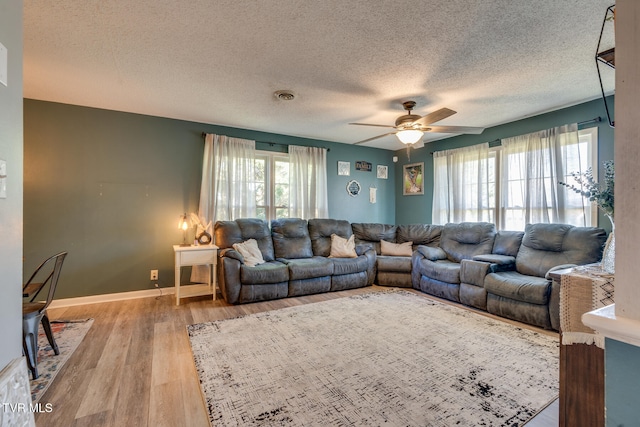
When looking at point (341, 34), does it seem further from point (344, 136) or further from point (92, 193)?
point (92, 193)

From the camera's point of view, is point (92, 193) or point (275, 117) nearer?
point (92, 193)

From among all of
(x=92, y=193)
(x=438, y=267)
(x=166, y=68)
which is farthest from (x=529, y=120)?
(x=92, y=193)

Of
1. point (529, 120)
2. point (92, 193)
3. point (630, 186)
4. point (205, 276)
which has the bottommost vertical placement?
point (205, 276)

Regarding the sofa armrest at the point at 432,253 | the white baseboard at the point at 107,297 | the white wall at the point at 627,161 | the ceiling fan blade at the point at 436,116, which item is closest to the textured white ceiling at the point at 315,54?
A: the ceiling fan blade at the point at 436,116

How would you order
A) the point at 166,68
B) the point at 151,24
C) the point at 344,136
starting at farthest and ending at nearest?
the point at 344,136 → the point at 166,68 → the point at 151,24

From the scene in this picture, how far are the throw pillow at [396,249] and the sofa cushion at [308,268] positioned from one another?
1.23 m

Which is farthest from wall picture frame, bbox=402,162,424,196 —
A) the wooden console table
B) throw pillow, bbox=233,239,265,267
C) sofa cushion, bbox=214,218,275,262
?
the wooden console table

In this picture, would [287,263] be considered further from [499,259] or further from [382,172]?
[382,172]

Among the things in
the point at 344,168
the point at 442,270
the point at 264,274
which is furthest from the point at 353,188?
the point at 264,274

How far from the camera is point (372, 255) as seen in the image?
458cm

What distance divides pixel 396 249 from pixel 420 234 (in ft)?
1.70

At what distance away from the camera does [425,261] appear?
418 centimetres

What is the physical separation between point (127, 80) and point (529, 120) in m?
5.02

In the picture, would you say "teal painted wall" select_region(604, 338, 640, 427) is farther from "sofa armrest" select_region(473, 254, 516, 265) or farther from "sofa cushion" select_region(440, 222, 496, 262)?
"sofa cushion" select_region(440, 222, 496, 262)
